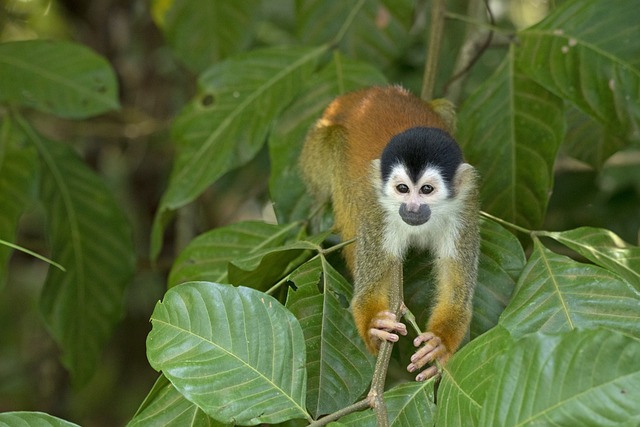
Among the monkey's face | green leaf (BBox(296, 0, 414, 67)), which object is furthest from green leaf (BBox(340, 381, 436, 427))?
green leaf (BBox(296, 0, 414, 67))

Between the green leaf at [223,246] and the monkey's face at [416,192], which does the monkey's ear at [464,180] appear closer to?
the monkey's face at [416,192]

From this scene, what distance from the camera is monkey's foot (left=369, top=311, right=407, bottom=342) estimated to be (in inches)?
79.3

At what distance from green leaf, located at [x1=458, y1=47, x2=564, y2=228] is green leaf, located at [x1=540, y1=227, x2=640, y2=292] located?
43 cm

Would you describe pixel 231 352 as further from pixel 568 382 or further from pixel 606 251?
pixel 606 251

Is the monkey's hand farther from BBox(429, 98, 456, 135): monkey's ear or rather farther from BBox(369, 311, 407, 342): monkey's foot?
BBox(429, 98, 456, 135): monkey's ear

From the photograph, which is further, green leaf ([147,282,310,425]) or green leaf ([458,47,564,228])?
green leaf ([458,47,564,228])

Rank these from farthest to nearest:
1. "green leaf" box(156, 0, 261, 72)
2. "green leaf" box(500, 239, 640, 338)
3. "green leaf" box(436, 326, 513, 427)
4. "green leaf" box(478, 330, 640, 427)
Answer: "green leaf" box(156, 0, 261, 72), "green leaf" box(500, 239, 640, 338), "green leaf" box(436, 326, 513, 427), "green leaf" box(478, 330, 640, 427)

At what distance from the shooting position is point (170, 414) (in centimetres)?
187

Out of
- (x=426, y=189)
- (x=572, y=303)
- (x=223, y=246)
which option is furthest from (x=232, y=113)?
(x=572, y=303)

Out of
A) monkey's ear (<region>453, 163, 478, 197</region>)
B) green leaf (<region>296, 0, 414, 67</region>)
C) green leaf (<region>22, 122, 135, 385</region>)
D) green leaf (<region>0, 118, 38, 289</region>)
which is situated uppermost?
green leaf (<region>296, 0, 414, 67</region>)

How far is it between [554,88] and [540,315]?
0.88 metres

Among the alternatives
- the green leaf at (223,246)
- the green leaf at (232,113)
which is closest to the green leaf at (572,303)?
the green leaf at (223,246)

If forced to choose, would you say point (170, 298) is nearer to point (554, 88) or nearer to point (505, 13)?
point (554, 88)

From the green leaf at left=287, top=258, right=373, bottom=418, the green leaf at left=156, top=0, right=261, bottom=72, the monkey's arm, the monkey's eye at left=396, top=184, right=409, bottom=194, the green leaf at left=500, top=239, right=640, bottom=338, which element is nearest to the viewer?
the green leaf at left=500, top=239, right=640, bottom=338
